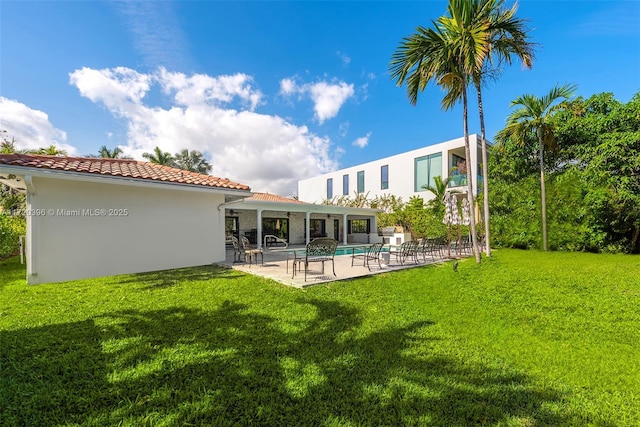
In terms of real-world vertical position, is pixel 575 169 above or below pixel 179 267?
above

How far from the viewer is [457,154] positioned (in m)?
23.7

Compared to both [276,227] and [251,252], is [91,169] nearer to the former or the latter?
Result: [251,252]

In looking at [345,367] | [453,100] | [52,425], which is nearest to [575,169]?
[453,100]

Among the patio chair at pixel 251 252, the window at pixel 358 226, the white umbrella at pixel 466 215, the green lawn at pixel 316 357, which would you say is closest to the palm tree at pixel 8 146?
the green lawn at pixel 316 357

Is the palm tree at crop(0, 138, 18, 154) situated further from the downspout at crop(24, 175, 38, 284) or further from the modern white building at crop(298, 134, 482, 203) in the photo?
the modern white building at crop(298, 134, 482, 203)

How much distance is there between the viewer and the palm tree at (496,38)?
8789 millimetres

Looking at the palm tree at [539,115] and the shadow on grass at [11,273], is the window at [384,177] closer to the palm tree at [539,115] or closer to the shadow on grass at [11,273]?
the palm tree at [539,115]

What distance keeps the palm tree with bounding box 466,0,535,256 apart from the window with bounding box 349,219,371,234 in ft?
55.4

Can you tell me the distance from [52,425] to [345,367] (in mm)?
2764

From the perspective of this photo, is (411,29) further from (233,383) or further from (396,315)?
(233,383)

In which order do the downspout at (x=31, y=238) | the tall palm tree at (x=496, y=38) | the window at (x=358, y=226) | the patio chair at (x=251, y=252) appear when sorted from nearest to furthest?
the downspout at (x=31, y=238) → the tall palm tree at (x=496, y=38) → the patio chair at (x=251, y=252) → the window at (x=358, y=226)

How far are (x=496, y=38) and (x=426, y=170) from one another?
15308mm

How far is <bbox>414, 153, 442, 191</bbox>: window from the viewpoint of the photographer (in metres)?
23.6

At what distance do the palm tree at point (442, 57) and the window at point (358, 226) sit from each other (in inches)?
601
